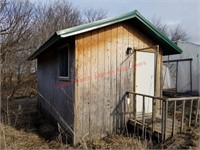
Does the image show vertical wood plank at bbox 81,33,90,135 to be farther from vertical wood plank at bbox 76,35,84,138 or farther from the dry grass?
the dry grass

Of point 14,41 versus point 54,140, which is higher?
point 14,41

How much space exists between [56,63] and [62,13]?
17.2 meters

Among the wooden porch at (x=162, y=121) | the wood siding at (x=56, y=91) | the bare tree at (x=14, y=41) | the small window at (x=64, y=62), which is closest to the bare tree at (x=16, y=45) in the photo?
the bare tree at (x=14, y=41)

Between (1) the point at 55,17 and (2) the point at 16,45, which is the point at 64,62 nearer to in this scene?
(2) the point at 16,45

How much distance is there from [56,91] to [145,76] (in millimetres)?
3464

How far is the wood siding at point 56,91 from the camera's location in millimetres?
7660

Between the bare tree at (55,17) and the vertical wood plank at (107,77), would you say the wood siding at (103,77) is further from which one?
the bare tree at (55,17)

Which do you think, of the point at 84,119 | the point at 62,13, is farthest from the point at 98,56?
the point at 62,13

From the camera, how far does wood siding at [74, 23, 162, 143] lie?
24.2ft

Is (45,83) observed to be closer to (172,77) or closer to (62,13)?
(172,77)

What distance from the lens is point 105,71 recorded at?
7.79 m

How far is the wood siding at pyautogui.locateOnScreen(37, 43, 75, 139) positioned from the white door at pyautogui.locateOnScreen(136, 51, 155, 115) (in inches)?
91.5

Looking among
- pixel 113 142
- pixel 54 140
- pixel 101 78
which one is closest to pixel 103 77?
pixel 101 78

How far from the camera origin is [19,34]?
15.1 m
